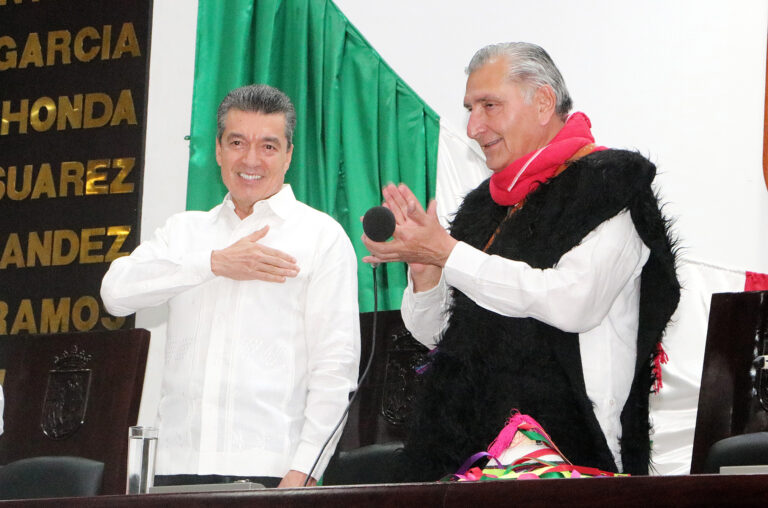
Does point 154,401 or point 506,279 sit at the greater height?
point 506,279

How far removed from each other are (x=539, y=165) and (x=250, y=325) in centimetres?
74

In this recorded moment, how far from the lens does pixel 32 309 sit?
13.1ft

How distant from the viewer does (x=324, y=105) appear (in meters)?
3.86

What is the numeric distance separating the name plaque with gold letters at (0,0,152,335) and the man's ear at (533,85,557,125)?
88.8 inches

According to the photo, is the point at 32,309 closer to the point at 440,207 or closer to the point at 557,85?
the point at 440,207

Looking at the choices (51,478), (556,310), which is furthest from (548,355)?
(51,478)

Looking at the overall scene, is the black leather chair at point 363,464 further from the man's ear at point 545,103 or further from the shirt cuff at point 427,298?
the man's ear at point 545,103

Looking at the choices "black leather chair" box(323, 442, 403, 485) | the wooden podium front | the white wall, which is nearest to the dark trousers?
"black leather chair" box(323, 442, 403, 485)

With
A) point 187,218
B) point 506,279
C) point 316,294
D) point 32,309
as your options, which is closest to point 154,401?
point 32,309

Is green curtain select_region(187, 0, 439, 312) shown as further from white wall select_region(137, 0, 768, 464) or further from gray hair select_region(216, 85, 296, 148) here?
gray hair select_region(216, 85, 296, 148)

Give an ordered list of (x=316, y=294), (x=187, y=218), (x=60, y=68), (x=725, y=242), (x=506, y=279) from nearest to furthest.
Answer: (x=506, y=279), (x=316, y=294), (x=187, y=218), (x=725, y=242), (x=60, y=68)

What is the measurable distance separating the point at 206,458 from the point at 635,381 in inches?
35.3

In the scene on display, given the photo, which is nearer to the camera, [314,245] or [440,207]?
[314,245]

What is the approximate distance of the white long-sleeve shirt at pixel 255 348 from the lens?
2.19 metres
